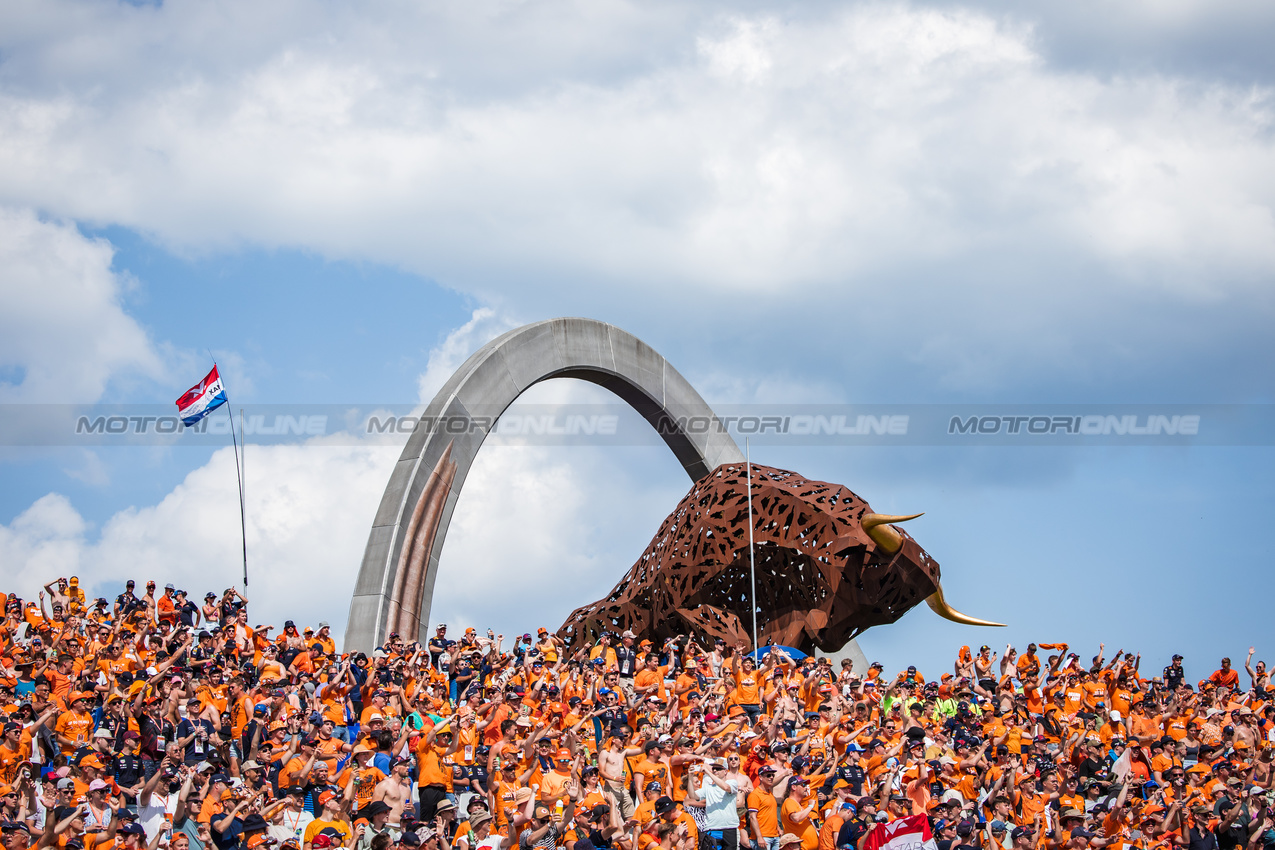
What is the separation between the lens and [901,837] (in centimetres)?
968

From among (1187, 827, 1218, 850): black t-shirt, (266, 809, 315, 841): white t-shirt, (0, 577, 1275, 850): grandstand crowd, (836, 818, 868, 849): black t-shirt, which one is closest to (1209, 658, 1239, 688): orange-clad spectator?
(0, 577, 1275, 850): grandstand crowd

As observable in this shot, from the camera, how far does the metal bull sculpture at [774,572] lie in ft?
61.9

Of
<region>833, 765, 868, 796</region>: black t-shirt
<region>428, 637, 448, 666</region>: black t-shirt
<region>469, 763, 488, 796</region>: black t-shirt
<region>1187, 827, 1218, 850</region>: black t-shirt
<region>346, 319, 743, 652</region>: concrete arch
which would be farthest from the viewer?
<region>346, 319, 743, 652</region>: concrete arch

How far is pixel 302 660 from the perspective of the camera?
16047 millimetres

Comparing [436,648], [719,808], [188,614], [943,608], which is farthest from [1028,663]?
[188,614]

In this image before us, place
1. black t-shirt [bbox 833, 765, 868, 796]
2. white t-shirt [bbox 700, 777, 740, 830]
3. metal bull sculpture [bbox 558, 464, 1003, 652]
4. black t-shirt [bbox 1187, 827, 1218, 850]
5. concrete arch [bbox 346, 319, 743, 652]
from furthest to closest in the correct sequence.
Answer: concrete arch [bbox 346, 319, 743, 652], metal bull sculpture [bbox 558, 464, 1003, 652], black t-shirt [bbox 833, 765, 868, 796], black t-shirt [bbox 1187, 827, 1218, 850], white t-shirt [bbox 700, 777, 740, 830]

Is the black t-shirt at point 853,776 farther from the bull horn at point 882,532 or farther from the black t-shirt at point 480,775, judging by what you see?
the bull horn at point 882,532

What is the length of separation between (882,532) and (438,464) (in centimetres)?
805

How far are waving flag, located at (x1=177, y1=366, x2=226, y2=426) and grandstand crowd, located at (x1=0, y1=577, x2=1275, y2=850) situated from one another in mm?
3802

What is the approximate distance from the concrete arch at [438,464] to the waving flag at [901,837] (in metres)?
12.2

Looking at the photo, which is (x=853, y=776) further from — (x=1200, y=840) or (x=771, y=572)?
(x=771, y=572)

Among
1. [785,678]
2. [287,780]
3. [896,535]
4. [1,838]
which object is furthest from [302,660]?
[896,535]

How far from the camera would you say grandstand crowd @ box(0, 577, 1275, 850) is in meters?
9.65

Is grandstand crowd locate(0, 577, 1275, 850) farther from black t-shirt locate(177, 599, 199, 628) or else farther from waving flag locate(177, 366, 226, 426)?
waving flag locate(177, 366, 226, 426)
